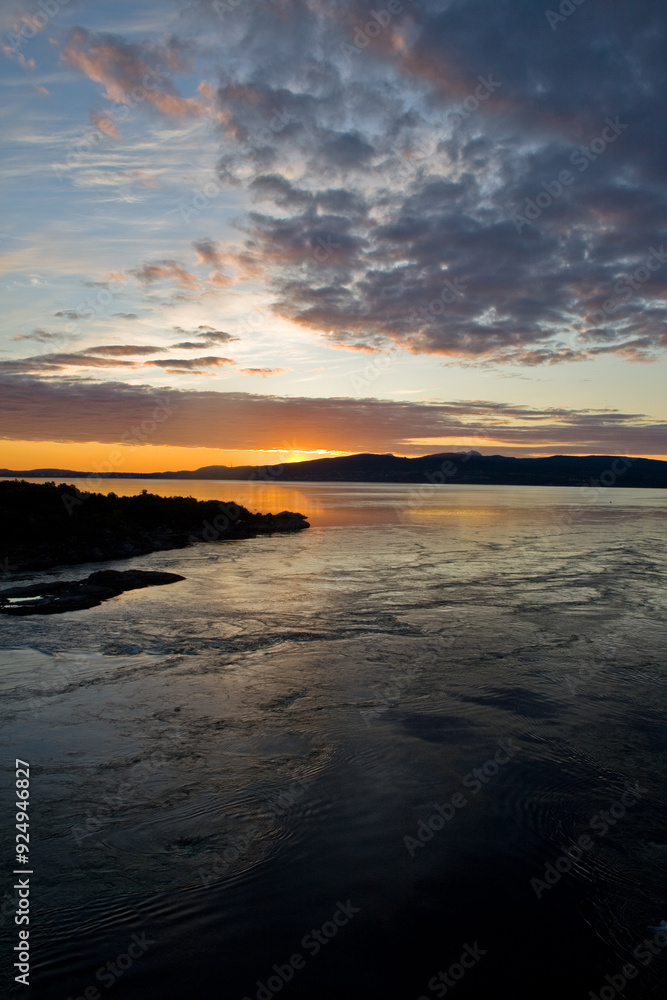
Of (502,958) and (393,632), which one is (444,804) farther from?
(393,632)

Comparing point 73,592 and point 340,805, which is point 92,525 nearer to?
point 73,592

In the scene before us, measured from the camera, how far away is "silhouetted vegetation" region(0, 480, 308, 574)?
3347 centimetres

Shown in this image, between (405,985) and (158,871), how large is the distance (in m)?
3.21

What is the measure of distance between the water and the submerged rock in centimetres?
180

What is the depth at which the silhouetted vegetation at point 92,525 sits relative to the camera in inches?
1318

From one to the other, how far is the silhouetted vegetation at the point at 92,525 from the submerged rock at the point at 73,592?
774 cm

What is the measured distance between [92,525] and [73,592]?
16.0 metres

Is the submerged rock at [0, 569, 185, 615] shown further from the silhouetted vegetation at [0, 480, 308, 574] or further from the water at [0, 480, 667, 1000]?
the silhouetted vegetation at [0, 480, 308, 574]

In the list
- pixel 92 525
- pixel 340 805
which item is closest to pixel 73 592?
pixel 92 525

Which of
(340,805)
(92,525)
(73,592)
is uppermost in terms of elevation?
(92,525)

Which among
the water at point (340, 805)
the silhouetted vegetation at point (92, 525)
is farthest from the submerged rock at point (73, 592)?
the silhouetted vegetation at point (92, 525)

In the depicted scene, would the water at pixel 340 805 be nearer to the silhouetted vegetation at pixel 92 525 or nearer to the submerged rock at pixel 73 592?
the submerged rock at pixel 73 592

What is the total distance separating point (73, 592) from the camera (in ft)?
75.9

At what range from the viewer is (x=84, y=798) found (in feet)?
28.1
